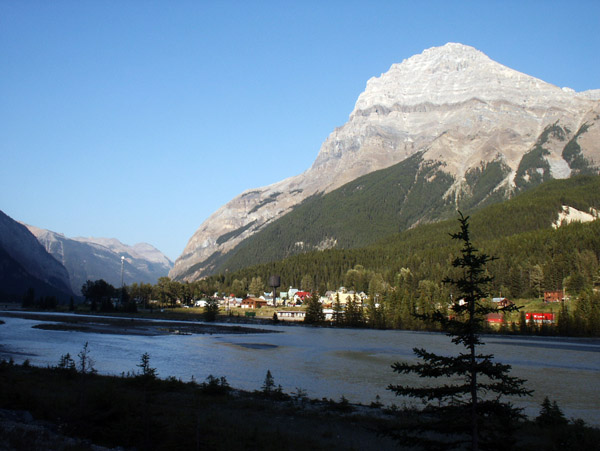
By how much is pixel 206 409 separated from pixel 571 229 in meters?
183

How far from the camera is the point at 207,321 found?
5935 inches

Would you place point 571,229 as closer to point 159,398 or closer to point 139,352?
point 139,352

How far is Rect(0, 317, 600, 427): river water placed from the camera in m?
43.0

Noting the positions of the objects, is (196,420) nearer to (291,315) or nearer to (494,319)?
(494,319)

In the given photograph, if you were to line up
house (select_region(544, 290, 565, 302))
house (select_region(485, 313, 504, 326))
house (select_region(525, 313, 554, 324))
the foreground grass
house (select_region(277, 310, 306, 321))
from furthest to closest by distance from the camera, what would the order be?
1. house (select_region(277, 310, 306, 321))
2. house (select_region(544, 290, 565, 302))
3. house (select_region(485, 313, 504, 326))
4. house (select_region(525, 313, 554, 324))
5. the foreground grass

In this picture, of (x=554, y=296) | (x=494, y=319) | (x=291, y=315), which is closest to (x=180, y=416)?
(x=494, y=319)

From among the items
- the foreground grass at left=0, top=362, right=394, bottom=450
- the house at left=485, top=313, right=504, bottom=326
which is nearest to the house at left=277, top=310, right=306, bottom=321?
the house at left=485, top=313, right=504, bottom=326

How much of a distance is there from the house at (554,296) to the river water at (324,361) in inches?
1855

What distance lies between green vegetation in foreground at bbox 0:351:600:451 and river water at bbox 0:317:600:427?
22.2ft

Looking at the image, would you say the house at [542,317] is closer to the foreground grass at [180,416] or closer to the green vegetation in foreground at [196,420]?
the green vegetation in foreground at [196,420]

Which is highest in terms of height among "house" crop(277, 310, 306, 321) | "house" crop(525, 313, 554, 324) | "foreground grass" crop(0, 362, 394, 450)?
"house" crop(525, 313, 554, 324)

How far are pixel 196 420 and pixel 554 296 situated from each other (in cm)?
13664

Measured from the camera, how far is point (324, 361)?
62812 millimetres

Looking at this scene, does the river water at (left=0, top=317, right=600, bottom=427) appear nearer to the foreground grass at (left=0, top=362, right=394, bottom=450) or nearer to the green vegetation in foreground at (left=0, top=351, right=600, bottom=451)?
the green vegetation in foreground at (left=0, top=351, right=600, bottom=451)
